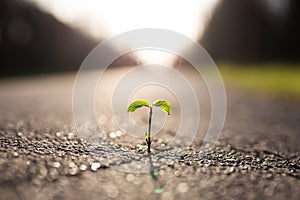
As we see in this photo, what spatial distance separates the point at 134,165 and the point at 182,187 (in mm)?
392

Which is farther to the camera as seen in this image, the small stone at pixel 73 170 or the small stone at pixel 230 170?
the small stone at pixel 230 170

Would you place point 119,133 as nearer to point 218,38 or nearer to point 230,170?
point 230,170

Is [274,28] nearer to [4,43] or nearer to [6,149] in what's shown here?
[4,43]

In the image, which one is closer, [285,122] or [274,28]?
[285,122]

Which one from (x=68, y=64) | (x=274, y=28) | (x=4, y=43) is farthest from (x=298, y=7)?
(x=4, y=43)

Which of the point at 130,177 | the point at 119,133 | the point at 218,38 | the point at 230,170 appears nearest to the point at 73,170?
the point at 130,177

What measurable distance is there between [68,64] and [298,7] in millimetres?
17850

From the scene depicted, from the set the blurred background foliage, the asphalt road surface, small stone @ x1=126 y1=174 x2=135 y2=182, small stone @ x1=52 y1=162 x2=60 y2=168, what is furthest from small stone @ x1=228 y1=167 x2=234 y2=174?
the blurred background foliage

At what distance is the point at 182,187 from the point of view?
1.60 meters

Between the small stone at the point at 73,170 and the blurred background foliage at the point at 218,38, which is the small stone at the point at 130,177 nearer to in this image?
the small stone at the point at 73,170

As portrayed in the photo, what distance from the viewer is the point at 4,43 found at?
801 inches

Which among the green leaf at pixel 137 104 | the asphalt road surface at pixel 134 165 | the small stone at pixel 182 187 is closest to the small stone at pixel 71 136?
A: the asphalt road surface at pixel 134 165

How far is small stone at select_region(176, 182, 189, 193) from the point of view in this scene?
156 centimetres

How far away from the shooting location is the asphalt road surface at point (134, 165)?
5.00 ft
